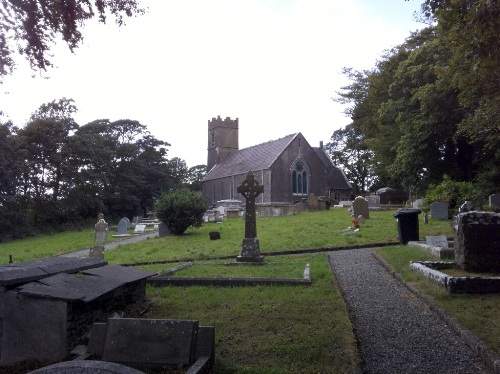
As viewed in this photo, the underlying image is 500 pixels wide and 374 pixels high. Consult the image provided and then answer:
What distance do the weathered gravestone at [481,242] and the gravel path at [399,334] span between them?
1443 mm

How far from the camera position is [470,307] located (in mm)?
7031

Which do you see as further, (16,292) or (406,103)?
(406,103)

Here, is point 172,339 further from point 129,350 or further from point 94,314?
point 94,314

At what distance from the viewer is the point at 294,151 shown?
179ft

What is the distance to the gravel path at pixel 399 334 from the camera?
16.7 feet

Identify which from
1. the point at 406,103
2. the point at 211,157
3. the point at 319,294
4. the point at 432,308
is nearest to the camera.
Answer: the point at 432,308

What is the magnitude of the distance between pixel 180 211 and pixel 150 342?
18.9 m

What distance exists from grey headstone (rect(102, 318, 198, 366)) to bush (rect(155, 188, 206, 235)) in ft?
61.7

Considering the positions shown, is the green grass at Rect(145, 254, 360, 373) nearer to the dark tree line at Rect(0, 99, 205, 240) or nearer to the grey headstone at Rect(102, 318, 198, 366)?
the grey headstone at Rect(102, 318, 198, 366)

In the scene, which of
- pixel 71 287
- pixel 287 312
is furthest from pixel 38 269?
pixel 287 312

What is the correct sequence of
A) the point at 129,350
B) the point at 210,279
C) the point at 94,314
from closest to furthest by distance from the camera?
the point at 129,350
the point at 94,314
the point at 210,279

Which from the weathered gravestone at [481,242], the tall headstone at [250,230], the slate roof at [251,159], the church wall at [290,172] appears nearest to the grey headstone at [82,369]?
the weathered gravestone at [481,242]

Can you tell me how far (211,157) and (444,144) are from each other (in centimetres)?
4492

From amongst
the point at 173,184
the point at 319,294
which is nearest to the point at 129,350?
the point at 319,294
